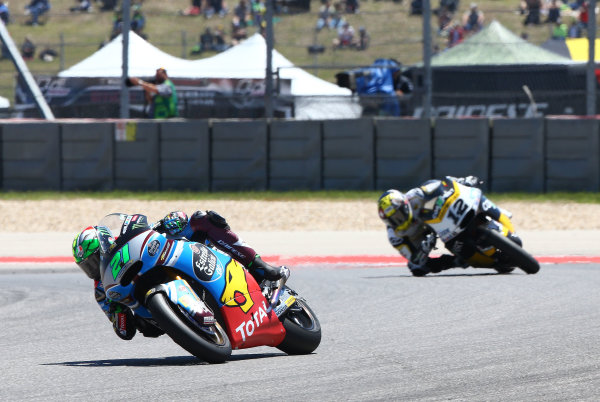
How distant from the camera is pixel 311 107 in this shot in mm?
19156

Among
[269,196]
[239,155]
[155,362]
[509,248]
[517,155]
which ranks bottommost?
[269,196]

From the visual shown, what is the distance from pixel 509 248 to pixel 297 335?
14.6ft

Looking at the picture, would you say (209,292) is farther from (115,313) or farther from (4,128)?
(4,128)

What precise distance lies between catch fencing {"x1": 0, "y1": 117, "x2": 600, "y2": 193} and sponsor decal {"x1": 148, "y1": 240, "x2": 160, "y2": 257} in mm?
11759

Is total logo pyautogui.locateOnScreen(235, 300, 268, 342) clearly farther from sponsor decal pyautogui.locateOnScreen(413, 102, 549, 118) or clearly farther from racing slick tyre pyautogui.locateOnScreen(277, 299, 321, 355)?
sponsor decal pyautogui.locateOnScreen(413, 102, 549, 118)

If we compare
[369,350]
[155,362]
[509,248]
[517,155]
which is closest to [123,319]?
[155,362]

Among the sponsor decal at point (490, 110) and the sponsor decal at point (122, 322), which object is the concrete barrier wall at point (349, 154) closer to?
the sponsor decal at point (490, 110)

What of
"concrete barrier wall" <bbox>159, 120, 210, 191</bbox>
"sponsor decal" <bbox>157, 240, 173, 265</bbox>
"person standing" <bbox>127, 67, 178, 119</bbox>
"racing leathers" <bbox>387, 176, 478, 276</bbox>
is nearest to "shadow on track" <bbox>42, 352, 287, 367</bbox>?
"sponsor decal" <bbox>157, 240, 173, 265</bbox>

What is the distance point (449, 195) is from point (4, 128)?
31.7 ft

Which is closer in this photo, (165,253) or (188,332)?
(188,332)

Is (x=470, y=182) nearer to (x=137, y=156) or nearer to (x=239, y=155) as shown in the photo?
(x=239, y=155)

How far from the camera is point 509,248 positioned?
1082 cm

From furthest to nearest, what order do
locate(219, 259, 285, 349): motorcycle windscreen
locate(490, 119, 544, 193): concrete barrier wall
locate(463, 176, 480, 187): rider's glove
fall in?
locate(490, 119, 544, 193): concrete barrier wall
locate(463, 176, 480, 187): rider's glove
locate(219, 259, 285, 349): motorcycle windscreen

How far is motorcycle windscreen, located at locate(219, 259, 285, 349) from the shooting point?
6.39m
